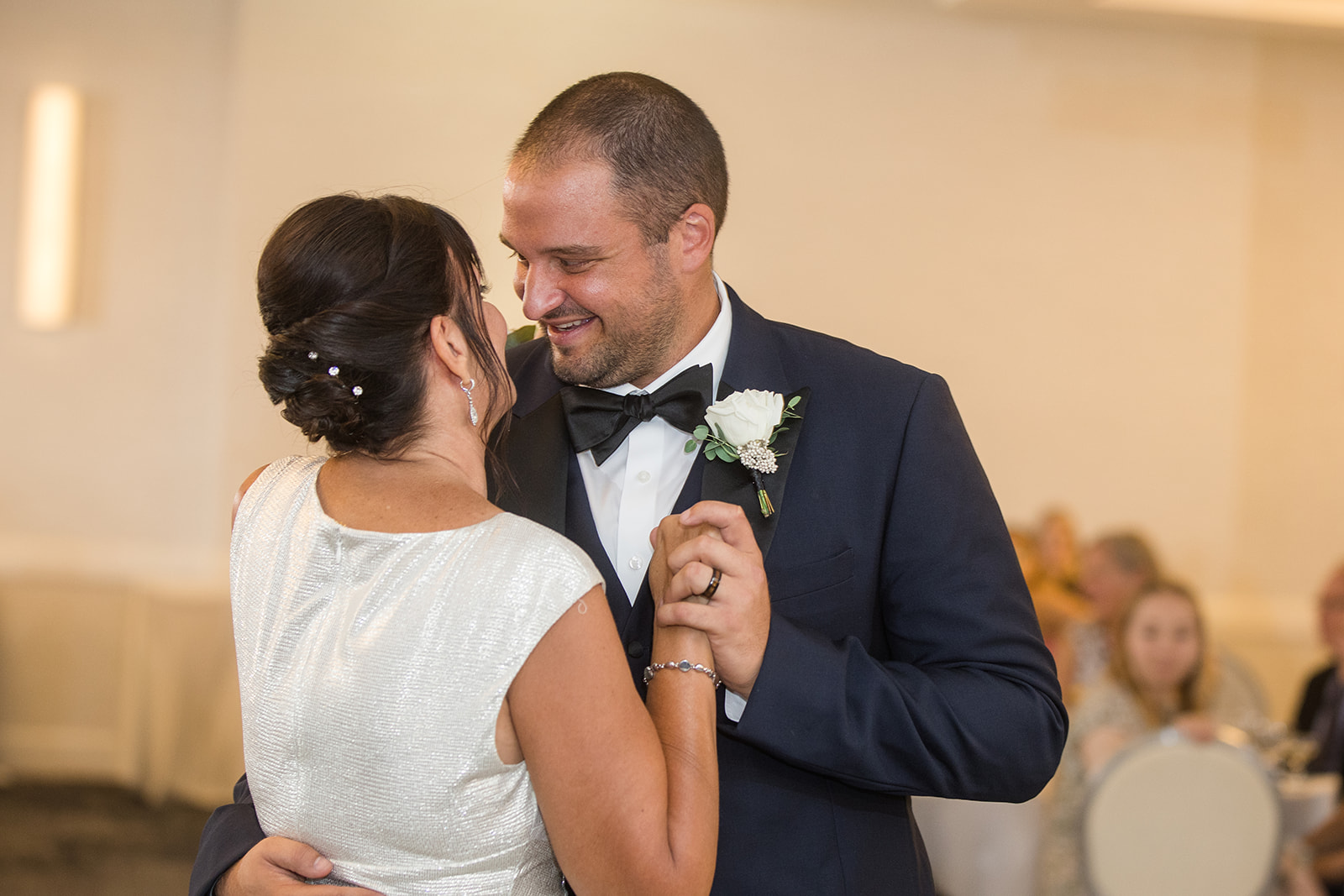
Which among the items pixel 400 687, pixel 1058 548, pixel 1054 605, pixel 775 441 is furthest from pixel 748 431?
pixel 1058 548

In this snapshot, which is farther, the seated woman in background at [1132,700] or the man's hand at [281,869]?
the seated woman in background at [1132,700]

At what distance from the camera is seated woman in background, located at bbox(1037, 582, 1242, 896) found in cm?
A: 358

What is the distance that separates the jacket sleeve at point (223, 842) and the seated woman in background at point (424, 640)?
28mm

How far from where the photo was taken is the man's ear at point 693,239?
1.87 metres

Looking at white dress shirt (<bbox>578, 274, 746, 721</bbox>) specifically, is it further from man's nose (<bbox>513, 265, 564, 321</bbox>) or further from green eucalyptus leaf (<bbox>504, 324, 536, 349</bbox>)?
green eucalyptus leaf (<bbox>504, 324, 536, 349</bbox>)

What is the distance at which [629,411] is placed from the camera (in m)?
Result: 1.73

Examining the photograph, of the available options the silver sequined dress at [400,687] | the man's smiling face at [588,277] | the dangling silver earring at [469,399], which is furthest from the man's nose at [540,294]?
the silver sequined dress at [400,687]

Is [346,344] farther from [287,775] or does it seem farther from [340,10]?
[340,10]

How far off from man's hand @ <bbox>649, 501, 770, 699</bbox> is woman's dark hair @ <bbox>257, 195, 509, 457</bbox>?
1.13 feet

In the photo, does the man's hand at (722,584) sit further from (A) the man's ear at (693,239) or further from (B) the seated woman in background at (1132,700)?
(B) the seated woman in background at (1132,700)

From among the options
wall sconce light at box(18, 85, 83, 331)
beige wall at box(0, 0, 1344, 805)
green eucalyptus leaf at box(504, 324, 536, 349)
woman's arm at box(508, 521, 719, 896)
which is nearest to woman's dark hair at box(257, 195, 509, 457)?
woman's arm at box(508, 521, 719, 896)

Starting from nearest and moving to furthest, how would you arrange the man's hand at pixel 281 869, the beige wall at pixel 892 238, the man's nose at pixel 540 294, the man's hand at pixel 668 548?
1. the man's hand at pixel 281 869
2. the man's hand at pixel 668 548
3. the man's nose at pixel 540 294
4. the beige wall at pixel 892 238

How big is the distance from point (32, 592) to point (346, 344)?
217 inches

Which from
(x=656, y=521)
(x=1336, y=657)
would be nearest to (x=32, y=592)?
(x=656, y=521)
